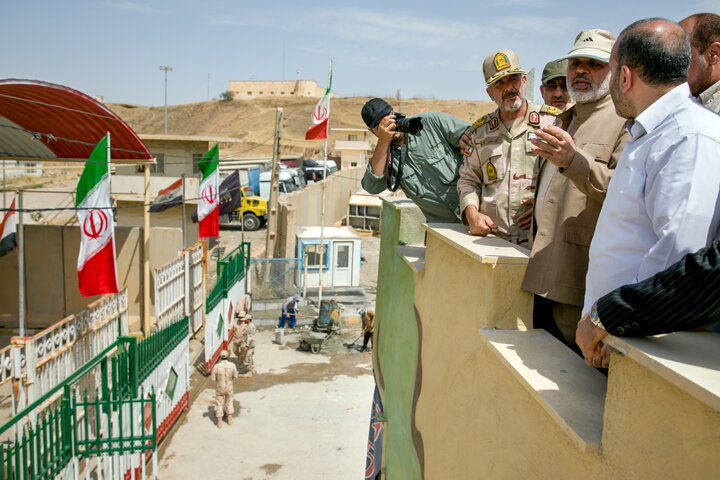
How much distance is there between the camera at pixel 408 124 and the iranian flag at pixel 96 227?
568 centimetres

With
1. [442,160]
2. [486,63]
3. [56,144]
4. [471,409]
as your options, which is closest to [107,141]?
[56,144]

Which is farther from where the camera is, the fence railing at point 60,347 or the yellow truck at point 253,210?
the yellow truck at point 253,210

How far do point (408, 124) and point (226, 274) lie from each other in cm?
881

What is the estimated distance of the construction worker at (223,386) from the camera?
8.87 meters

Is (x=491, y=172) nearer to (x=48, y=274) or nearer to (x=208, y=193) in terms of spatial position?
(x=208, y=193)

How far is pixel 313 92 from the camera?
89688mm

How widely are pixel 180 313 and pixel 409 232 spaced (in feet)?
25.3

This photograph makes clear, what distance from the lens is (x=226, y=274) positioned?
11875 millimetres

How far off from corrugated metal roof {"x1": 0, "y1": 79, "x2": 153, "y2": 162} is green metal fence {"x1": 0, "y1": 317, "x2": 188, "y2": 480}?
130 inches

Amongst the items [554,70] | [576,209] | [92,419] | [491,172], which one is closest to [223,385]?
[92,419]

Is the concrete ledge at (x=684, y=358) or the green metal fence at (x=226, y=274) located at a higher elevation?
the concrete ledge at (x=684, y=358)

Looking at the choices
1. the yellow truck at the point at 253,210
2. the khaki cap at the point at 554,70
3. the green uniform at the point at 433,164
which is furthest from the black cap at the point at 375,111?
the yellow truck at the point at 253,210

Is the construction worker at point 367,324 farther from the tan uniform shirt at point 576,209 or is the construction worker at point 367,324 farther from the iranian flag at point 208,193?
the tan uniform shirt at point 576,209

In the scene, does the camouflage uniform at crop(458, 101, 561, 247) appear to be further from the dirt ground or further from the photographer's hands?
the dirt ground
